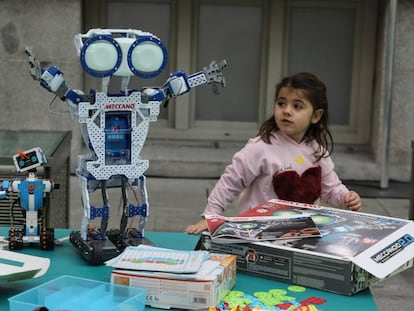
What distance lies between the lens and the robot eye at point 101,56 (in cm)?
206

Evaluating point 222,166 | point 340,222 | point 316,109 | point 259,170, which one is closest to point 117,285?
point 340,222

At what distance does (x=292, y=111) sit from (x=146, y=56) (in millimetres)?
863

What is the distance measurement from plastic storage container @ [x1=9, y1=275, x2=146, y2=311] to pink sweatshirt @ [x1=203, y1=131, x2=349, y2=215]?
909mm

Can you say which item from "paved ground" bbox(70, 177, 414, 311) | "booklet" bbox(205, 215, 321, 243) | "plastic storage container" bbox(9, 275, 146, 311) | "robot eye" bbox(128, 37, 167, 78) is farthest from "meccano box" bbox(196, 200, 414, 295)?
"paved ground" bbox(70, 177, 414, 311)

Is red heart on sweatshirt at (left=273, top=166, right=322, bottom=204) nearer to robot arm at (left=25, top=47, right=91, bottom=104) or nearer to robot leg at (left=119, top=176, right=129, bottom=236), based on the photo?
robot leg at (left=119, top=176, right=129, bottom=236)

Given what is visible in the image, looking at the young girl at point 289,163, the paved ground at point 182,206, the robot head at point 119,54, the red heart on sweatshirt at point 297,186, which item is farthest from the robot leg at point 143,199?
the paved ground at point 182,206

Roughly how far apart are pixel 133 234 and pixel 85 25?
15.9 ft

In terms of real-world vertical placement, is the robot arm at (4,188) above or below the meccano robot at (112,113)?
below

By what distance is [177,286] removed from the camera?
6.01 feet

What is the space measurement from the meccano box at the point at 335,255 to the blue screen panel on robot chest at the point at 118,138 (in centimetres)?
33

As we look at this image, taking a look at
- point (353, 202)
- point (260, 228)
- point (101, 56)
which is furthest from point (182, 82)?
point (353, 202)

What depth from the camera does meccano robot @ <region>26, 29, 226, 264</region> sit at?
209cm

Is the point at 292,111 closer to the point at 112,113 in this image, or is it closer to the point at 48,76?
the point at 112,113

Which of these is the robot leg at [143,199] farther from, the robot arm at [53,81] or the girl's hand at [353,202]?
the girl's hand at [353,202]
